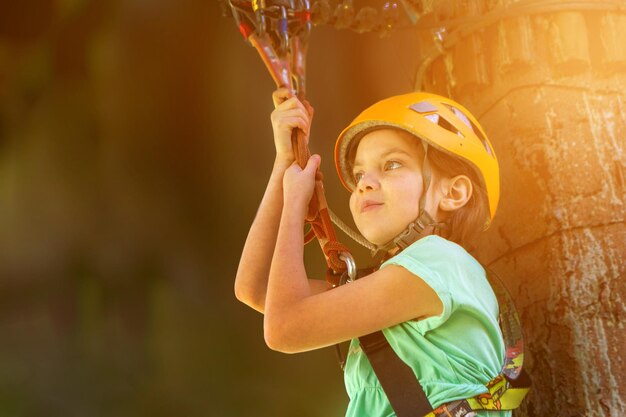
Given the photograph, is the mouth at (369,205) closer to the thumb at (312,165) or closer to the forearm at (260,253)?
the thumb at (312,165)

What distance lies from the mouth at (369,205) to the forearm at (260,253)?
0.87 ft

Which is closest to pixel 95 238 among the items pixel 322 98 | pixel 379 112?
pixel 322 98

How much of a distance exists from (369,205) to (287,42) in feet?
1.53

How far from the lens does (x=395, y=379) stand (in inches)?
47.4

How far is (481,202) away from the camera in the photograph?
5.18 feet

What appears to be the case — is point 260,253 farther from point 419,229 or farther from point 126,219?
point 126,219

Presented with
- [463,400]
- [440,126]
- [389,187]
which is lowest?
[463,400]

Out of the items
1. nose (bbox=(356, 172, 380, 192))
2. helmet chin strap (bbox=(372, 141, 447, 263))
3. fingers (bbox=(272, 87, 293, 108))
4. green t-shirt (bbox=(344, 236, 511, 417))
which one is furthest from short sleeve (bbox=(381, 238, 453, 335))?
fingers (bbox=(272, 87, 293, 108))

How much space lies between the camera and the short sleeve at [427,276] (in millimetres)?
1219

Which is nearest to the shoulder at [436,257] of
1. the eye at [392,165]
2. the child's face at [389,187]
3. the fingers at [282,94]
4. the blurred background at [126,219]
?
the child's face at [389,187]

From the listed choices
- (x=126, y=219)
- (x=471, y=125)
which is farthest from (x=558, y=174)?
(x=126, y=219)

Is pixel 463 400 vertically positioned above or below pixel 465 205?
below

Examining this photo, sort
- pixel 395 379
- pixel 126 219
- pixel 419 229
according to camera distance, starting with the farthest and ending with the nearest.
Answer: pixel 126 219
pixel 419 229
pixel 395 379

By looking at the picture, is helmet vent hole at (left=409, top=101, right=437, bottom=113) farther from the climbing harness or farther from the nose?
the climbing harness
